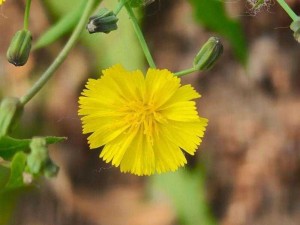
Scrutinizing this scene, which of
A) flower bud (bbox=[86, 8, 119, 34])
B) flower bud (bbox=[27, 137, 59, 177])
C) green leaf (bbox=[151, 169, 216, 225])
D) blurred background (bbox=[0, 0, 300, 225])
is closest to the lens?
flower bud (bbox=[27, 137, 59, 177])

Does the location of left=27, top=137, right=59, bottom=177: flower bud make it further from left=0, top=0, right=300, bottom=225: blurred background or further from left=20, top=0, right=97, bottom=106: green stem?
left=0, top=0, right=300, bottom=225: blurred background

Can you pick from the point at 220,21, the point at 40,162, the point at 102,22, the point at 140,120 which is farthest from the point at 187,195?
the point at 40,162

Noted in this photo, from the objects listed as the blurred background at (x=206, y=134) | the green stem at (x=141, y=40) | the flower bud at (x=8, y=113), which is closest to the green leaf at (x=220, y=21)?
the blurred background at (x=206, y=134)

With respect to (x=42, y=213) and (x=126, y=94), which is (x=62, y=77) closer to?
(x=42, y=213)

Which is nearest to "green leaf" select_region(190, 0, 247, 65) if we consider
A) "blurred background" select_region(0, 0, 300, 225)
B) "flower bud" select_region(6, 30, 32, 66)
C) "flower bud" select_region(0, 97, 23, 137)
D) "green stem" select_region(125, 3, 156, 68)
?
"blurred background" select_region(0, 0, 300, 225)

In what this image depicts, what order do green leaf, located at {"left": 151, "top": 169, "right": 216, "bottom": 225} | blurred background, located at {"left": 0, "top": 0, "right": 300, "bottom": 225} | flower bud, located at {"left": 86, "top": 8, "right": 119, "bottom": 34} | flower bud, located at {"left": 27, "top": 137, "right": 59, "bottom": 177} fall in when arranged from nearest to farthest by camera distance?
flower bud, located at {"left": 27, "top": 137, "right": 59, "bottom": 177} → flower bud, located at {"left": 86, "top": 8, "right": 119, "bottom": 34} → green leaf, located at {"left": 151, "top": 169, "right": 216, "bottom": 225} → blurred background, located at {"left": 0, "top": 0, "right": 300, "bottom": 225}

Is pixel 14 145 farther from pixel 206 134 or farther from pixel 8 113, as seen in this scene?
pixel 206 134
